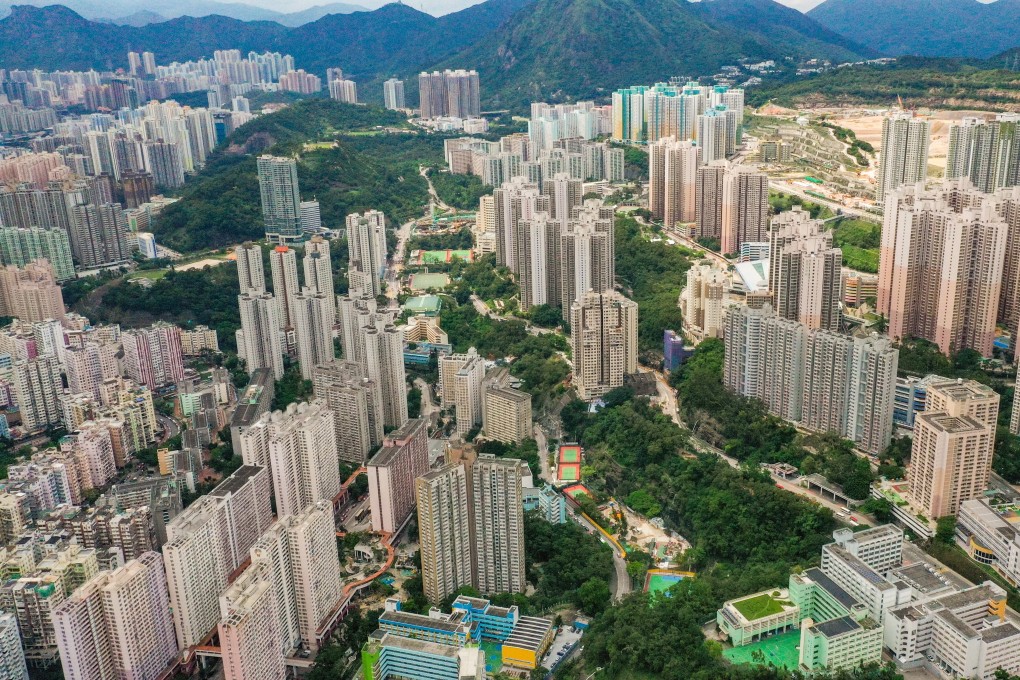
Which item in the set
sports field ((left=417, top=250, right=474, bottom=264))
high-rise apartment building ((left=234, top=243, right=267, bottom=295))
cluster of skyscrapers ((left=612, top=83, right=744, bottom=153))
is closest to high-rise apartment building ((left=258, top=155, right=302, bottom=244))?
sports field ((left=417, top=250, right=474, bottom=264))

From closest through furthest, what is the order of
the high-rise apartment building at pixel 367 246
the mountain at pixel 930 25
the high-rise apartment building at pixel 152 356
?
the high-rise apartment building at pixel 152 356, the high-rise apartment building at pixel 367 246, the mountain at pixel 930 25

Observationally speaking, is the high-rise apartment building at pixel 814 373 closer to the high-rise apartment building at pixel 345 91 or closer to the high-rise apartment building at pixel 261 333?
the high-rise apartment building at pixel 261 333

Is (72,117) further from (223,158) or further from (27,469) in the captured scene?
(27,469)

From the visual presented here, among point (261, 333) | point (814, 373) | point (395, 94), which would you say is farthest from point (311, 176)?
point (395, 94)

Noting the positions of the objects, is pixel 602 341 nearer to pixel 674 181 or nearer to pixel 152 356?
pixel 152 356

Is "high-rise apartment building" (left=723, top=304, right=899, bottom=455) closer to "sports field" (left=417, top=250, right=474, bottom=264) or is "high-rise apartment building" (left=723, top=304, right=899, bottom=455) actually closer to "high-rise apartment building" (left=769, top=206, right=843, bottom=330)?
"high-rise apartment building" (left=769, top=206, right=843, bottom=330)

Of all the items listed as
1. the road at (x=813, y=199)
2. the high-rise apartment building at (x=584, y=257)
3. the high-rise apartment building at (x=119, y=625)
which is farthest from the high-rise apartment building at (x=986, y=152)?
the high-rise apartment building at (x=119, y=625)

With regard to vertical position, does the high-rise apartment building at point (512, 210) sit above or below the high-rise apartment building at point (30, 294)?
above
